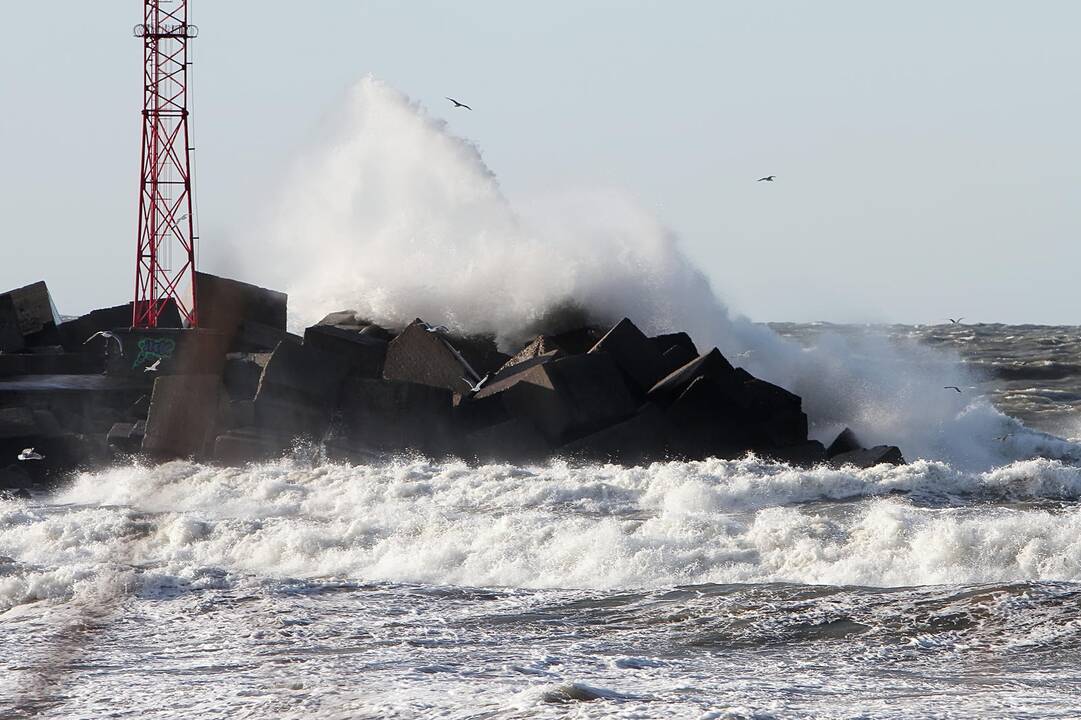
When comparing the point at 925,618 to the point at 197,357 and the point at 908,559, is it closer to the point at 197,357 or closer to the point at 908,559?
the point at 908,559

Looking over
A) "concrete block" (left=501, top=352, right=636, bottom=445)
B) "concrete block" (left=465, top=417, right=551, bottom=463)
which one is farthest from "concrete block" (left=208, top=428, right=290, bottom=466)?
"concrete block" (left=501, top=352, right=636, bottom=445)

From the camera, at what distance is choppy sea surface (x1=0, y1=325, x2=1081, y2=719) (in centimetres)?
753

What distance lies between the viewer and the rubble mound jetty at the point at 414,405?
1419cm

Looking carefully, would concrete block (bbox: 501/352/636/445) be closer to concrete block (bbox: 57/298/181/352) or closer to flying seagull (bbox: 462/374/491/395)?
flying seagull (bbox: 462/374/491/395)

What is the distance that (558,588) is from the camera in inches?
403

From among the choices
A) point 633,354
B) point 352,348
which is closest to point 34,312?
point 352,348

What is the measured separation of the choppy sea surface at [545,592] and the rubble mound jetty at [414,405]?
1.39ft

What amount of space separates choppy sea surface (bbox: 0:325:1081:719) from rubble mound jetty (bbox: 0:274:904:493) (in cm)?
42

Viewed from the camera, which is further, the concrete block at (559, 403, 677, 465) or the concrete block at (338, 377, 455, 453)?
the concrete block at (338, 377, 455, 453)

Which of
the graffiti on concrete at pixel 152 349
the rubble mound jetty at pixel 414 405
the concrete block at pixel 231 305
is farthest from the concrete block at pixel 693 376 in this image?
the graffiti on concrete at pixel 152 349

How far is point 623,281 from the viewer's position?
60.2 ft

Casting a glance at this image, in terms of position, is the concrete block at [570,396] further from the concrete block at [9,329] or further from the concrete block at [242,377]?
the concrete block at [9,329]

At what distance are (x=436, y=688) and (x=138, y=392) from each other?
1051 centimetres

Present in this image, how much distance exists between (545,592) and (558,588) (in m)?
0.15
